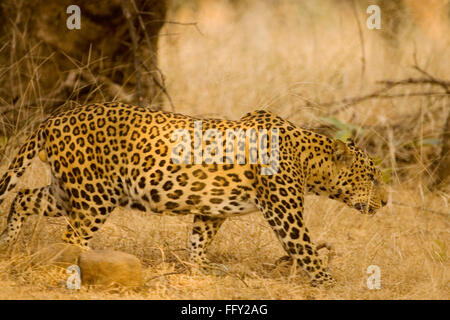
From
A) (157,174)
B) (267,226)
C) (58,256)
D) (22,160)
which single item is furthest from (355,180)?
(22,160)

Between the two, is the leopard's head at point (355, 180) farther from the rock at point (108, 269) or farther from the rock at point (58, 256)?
the rock at point (58, 256)

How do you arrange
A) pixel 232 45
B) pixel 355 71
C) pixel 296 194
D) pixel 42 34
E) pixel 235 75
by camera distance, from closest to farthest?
pixel 296 194, pixel 42 34, pixel 235 75, pixel 355 71, pixel 232 45

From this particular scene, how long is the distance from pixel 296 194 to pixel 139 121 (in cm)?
149

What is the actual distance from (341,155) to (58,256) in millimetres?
2571

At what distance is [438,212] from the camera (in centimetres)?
845

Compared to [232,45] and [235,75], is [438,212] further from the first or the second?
[232,45]

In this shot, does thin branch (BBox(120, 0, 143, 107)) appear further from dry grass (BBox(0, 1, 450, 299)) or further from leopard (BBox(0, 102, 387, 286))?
leopard (BBox(0, 102, 387, 286))

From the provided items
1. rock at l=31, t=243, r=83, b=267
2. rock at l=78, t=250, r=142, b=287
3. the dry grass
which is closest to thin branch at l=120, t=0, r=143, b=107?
A: the dry grass

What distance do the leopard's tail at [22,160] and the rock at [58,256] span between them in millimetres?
741

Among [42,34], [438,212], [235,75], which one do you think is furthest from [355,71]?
[42,34]

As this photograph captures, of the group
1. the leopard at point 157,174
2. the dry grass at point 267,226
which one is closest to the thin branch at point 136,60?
the dry grass at point 267,226

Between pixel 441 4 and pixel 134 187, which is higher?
pixel 441 4

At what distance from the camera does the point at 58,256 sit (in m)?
5.81

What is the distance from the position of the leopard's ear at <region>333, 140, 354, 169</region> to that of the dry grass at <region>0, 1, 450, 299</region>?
0.98 m
